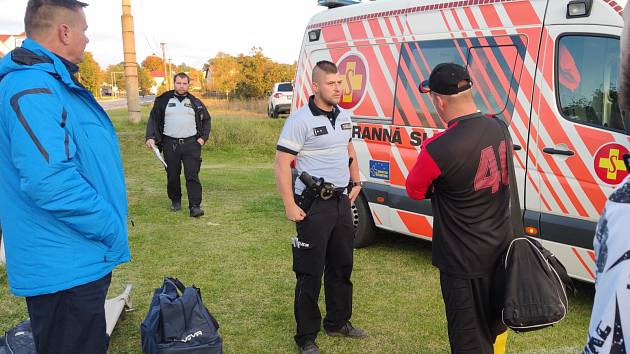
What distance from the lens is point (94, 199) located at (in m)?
2.12

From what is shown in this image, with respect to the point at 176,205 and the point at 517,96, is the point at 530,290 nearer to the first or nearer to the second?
the point at 517,96

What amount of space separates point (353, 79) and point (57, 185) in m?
3.99

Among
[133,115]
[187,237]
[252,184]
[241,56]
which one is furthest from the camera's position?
[241,56]

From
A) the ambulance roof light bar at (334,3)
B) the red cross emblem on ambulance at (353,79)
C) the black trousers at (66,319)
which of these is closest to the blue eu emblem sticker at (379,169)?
the red cross emblem on ambulance at (353,79)

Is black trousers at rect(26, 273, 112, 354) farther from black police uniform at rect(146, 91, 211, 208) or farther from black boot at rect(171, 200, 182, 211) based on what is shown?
black boot at rect(171, 200, 182, 211)

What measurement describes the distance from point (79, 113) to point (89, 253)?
0.56 m

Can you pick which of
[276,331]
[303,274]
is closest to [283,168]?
[303,274]

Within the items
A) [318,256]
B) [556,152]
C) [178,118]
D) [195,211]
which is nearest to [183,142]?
[178,118]

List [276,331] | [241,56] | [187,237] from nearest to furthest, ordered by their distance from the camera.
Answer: [276,331] < [187,237] < [241,56]

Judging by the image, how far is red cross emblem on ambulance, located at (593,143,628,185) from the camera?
365 cm

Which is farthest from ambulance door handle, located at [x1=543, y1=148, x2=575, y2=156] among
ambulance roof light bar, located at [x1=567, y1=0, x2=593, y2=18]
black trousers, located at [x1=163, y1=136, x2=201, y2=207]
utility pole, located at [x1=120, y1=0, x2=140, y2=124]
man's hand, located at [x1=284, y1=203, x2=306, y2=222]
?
utility pole, located at [x1=120, y1=0, x2=140, y2=124]

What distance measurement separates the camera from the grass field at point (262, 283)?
3.79 m

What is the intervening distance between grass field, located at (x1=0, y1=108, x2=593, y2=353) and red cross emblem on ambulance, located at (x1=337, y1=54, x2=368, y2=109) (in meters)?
1.61

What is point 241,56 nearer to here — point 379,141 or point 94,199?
point 379,141
